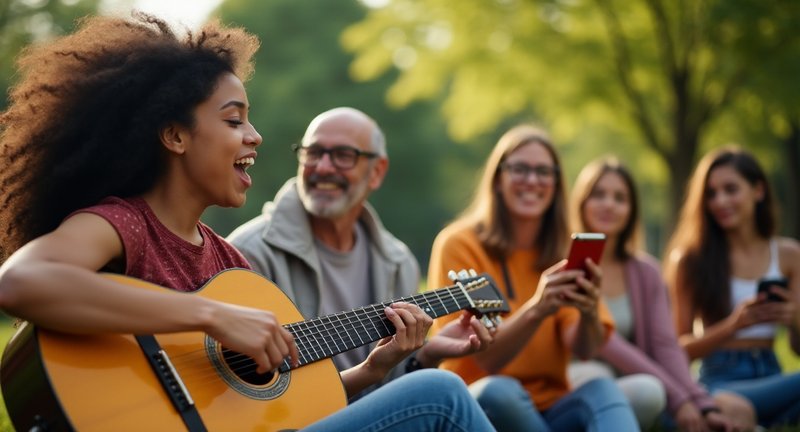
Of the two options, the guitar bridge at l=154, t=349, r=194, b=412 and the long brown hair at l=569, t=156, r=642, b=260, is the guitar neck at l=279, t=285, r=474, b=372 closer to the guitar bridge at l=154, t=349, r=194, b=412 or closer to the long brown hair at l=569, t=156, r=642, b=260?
the guitar bridge at l=154, t=349, r=194, b=412

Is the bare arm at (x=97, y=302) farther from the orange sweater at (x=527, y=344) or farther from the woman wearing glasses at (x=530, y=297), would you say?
the orange sweater at (x=527, y=344)

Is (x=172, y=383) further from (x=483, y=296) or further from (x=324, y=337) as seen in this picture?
(x=483, y=296)

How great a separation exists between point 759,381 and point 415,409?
11.1ft

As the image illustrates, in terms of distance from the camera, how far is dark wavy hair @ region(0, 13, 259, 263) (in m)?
2.72

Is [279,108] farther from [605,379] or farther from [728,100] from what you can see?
[605,379]

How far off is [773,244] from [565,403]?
2439 mm

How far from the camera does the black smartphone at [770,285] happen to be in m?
5.44

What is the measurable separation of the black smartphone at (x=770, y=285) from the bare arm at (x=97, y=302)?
373 centimetres

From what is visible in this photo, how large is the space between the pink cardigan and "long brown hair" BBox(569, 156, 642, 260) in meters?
0.10

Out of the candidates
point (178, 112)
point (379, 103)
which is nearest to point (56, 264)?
point (178, 112)

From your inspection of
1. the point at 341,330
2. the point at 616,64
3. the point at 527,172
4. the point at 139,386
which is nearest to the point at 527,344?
the point at 527,172

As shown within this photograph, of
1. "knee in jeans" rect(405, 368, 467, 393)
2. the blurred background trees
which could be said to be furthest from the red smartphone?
the blurred background trees

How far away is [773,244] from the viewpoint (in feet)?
19.7

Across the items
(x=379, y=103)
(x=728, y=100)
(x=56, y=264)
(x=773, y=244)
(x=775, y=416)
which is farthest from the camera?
(x=379, y=103)
